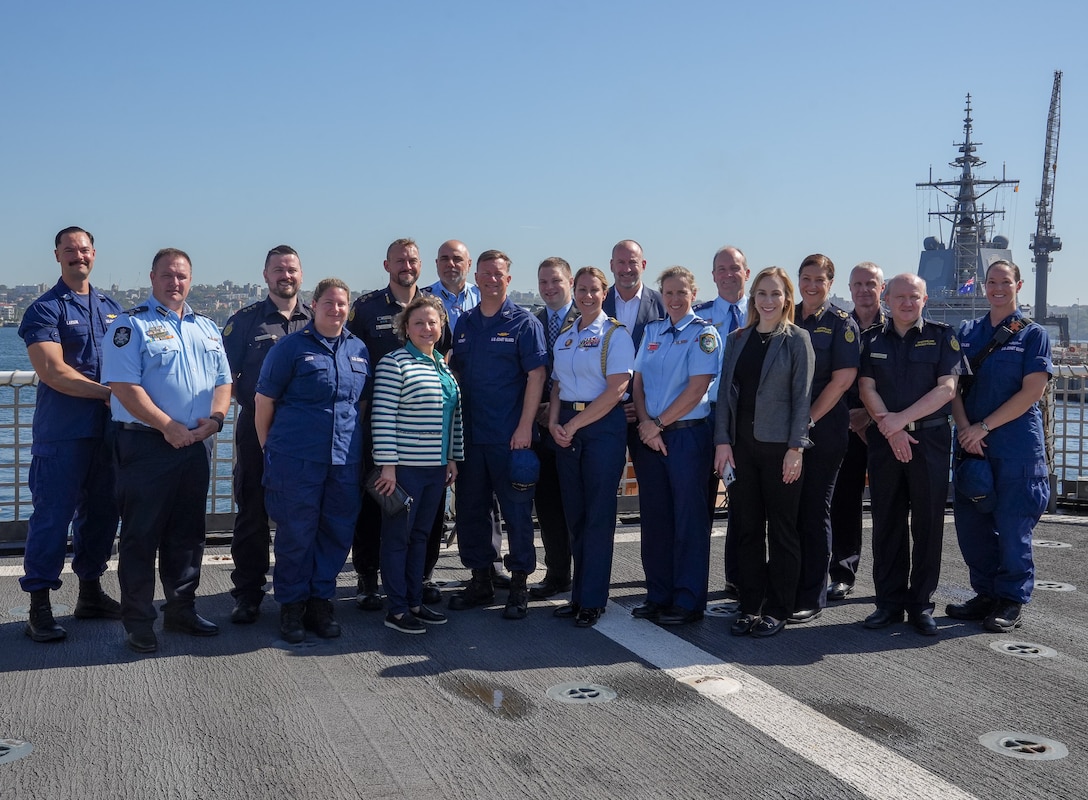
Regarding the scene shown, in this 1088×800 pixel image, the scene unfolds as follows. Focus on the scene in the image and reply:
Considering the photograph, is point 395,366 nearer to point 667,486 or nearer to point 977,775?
point 667,486

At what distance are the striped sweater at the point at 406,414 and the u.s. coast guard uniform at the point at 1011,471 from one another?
2.82 metres

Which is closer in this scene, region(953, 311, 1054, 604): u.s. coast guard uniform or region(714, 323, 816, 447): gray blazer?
region(714, 323, 816, 447): gray blazer

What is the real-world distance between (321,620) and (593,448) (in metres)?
1.61

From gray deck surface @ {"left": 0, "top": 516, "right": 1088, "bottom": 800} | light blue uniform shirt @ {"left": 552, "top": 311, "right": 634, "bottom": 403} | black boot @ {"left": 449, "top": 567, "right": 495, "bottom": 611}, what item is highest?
light blue uniform shirt @ {"left": 552, "top": 311, "right": 634, "bottom": 403}

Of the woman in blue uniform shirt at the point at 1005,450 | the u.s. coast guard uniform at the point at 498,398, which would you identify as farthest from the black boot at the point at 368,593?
the woman in blue uniform shirt at the point at 1005,450

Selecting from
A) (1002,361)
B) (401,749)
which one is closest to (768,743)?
(401,749)

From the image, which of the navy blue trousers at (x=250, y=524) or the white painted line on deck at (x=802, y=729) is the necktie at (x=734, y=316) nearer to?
the white painted line on deck at (x=802, y=729)

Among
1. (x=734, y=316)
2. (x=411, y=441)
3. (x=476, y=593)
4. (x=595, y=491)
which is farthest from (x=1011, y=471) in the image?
(x=411, y=441)

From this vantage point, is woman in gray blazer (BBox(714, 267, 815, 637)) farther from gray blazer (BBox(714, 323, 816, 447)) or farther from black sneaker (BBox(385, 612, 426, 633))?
black sneaker (BBox(385, 612, 426, 633))

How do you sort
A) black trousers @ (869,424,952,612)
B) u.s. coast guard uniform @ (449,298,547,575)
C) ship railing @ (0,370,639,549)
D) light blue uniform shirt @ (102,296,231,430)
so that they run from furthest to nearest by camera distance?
ship railing @ (0,370,639,549) → u.s. coast guard uniform @ (449,298,547,575) → black trousers @ (869,424,952,612) → light blue uniform shirt @ (102,296,231,430)

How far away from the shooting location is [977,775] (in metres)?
3.10

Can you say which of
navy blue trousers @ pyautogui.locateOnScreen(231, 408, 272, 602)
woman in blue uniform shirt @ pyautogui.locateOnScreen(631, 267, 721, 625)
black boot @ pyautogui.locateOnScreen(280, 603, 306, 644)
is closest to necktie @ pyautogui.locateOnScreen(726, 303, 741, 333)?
woman in blue uniform shirt @ pyautogui.locateOnScreen(631, 267, 721, 625)

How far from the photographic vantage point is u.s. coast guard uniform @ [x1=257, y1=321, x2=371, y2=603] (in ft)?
14.9

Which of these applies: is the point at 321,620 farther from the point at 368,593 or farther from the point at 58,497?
the point at 58,497
